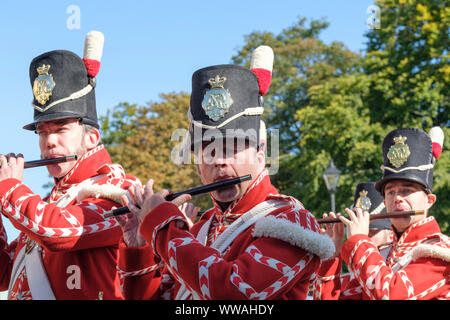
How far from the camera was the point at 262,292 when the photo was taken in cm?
358

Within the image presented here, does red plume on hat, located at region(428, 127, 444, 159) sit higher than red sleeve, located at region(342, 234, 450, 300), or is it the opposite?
red plume on hat, located at region(428, 127, 444, 159)

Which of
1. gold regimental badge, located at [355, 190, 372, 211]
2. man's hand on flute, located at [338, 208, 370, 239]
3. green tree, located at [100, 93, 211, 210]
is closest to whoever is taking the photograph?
man's hand on flute, located at [338, 208, 370, 239]

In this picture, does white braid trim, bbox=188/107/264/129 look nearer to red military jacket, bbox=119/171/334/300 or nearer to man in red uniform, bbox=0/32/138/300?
red military jacket, bbox=119/171/334/300

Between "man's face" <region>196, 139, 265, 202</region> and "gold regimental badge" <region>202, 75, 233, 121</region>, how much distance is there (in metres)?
0.19

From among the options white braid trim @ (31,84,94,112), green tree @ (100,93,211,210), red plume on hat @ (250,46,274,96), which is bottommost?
green tree @ (100,93,211,210)

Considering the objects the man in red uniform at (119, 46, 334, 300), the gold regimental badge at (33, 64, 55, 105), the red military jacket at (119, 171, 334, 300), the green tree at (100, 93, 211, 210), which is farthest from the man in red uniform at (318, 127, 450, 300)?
the green tree at (100, 93, 211, 210)

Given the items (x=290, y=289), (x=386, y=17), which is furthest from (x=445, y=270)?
(x=386, y=17)

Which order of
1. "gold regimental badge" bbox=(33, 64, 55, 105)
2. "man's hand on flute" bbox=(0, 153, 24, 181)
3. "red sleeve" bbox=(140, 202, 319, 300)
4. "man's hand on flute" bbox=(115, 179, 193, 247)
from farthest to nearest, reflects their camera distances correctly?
"gold regimental badge" bbox=(33, 64, 55, 105), "man's hand on flute" bbox=(0, 153, 24, 181), "man's hand on flute" bbox=(115, 179, 193, 247), "red sleeve" bbox=(140, 202, 319, 300)

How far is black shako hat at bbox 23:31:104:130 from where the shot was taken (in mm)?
Answer: 5172

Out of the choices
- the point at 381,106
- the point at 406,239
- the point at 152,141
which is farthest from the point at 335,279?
the point at 152,141

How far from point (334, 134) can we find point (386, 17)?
14.8 ft

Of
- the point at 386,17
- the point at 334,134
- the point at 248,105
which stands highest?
the point at 386,17

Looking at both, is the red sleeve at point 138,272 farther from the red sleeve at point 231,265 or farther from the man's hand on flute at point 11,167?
the man's hand on flute at point 11,167
